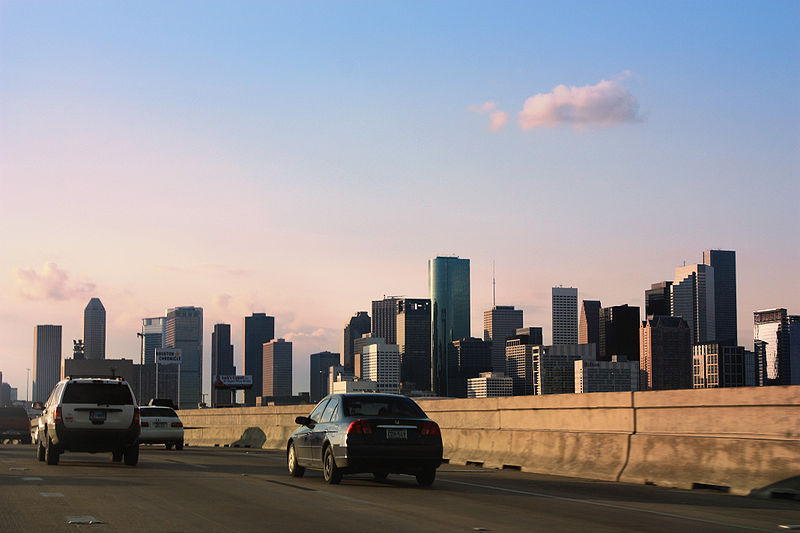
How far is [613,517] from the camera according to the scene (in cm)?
1273

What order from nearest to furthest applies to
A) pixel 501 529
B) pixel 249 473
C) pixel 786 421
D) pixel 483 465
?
pixel 501 529, pixel 786 421, pixel 249 473, pixel 483 465

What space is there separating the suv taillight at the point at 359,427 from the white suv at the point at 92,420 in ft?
23.2

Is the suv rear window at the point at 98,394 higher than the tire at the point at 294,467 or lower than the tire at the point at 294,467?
higher

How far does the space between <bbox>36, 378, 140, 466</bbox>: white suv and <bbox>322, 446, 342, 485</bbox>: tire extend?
242 inches

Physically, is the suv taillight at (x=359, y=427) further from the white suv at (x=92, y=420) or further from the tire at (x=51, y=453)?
the tire at (x=51, y=453)

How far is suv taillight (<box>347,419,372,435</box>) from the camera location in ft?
55.4

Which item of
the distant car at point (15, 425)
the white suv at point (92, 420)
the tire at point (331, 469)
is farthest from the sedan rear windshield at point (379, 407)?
the distant car at point (15, 425)

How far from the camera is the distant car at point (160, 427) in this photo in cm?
3319

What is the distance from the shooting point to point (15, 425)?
46.1m

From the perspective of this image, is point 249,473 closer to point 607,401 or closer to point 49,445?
point 49,445

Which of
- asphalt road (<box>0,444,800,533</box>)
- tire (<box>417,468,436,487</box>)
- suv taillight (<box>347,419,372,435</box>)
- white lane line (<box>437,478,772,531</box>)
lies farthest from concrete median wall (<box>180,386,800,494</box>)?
suv taillight (<box>347,419,372,435</box>)

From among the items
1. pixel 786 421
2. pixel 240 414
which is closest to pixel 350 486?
pixel 786 421

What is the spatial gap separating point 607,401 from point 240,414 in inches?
910

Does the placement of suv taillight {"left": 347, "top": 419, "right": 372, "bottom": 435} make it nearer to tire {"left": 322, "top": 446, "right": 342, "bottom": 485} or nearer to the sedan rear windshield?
the sedan rear windshield
